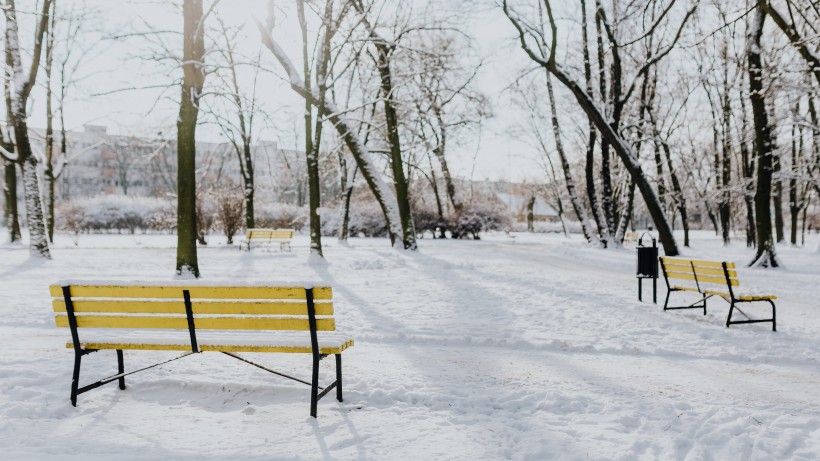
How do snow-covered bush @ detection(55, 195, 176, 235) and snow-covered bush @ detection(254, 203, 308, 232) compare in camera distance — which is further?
snow-covered bush @ detection(254, 203, 308, 232)

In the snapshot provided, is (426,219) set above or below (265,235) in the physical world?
above

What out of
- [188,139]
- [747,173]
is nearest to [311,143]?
[188,139]

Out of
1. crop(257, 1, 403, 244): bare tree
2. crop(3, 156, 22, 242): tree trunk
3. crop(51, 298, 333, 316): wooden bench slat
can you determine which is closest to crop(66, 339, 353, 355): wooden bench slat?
crop(51, 298, 333, 316): wooden bench slat

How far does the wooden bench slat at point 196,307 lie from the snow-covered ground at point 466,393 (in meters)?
0.71

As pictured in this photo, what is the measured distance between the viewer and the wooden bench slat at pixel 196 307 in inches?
163

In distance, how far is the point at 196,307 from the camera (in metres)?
4.27

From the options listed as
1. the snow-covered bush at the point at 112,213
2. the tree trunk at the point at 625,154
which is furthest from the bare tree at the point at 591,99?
the snow-covered bush at the point at 112,213

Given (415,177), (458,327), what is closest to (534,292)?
(458,327)

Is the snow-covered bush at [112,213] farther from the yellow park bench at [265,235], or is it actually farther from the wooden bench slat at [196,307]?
the wooden bench slat at [196,307]

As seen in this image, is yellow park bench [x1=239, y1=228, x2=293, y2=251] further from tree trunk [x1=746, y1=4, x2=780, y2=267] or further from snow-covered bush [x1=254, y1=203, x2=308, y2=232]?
snow-covered bush [x1=254, y1=203, x2=308, y2=232]

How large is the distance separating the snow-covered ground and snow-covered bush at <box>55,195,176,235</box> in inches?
1303

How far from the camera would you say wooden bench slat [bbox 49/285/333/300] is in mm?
4102

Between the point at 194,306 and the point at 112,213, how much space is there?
40.2m

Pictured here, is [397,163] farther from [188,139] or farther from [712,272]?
[712,272]
